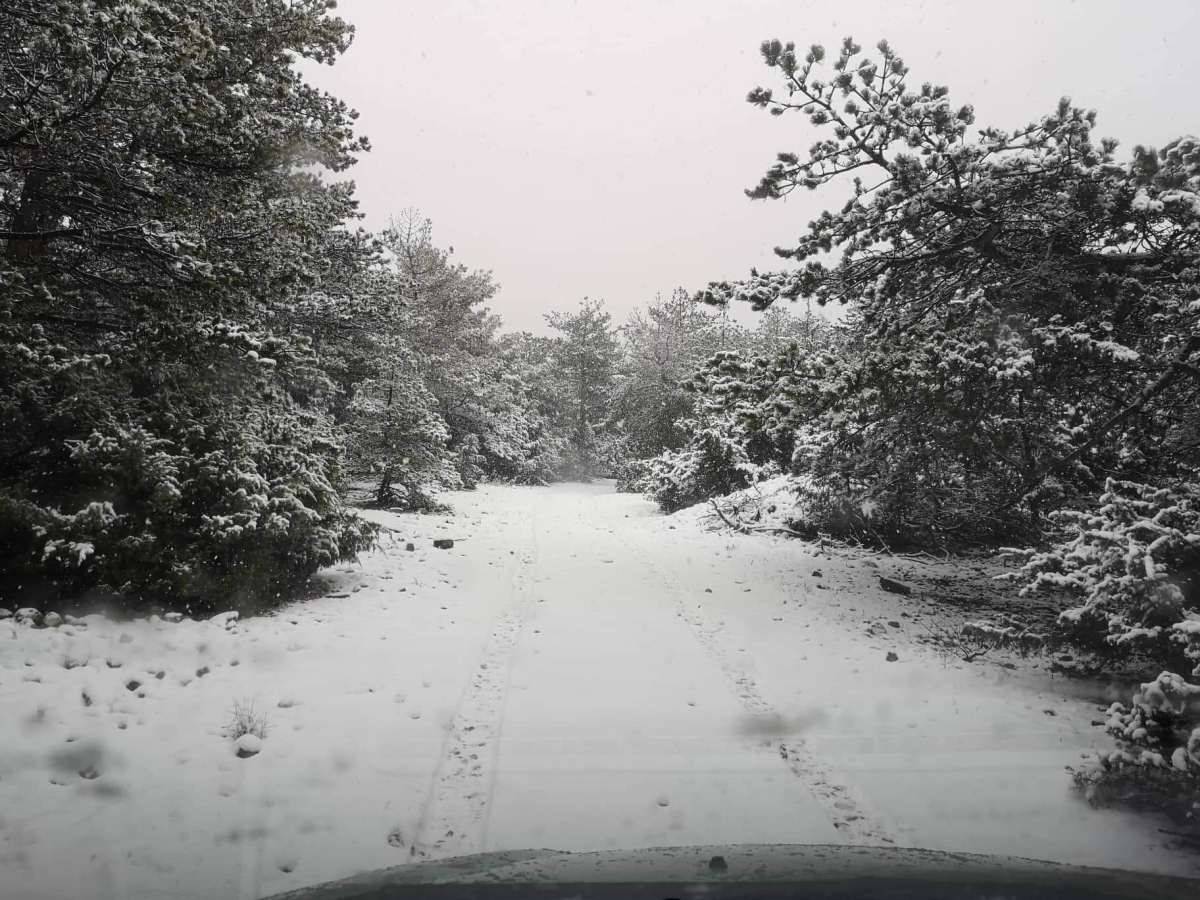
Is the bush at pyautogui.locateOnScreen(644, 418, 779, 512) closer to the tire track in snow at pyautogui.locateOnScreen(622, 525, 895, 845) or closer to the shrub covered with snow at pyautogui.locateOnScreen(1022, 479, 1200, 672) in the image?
the tire track in snow at pyautogui.locateOnScreen(622, 525, 895, 845)

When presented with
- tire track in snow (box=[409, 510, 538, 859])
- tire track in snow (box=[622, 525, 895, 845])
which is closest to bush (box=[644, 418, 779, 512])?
tire track in snow (box=[622, 525, 895, 845])

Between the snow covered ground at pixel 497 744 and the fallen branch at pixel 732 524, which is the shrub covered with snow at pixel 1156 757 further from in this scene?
the fallen branch at pixel 732 524

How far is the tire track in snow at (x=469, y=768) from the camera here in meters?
3.67

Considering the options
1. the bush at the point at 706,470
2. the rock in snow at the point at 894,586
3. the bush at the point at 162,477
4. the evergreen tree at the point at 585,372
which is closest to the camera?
the bush at the point at 162,477

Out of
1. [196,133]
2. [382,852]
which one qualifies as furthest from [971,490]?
[196,133]

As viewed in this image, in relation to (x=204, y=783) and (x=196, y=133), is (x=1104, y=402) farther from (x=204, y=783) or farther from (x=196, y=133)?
(x=196, y=133)

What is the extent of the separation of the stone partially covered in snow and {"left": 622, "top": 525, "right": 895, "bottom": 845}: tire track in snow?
3510 mm

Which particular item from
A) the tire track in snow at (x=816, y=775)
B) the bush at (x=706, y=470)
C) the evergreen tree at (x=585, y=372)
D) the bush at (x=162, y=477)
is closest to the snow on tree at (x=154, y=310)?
the bush at (x=162, y=477)

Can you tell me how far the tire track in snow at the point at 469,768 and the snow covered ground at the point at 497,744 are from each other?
0.07 feet

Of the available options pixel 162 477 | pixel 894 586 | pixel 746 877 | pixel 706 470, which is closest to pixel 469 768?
pixel 746 877

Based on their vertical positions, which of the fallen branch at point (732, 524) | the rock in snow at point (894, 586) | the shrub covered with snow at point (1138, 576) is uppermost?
the shrub covered with snow at point (1138, 576)

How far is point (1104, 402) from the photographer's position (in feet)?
25.4

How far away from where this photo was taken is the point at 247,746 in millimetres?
4449

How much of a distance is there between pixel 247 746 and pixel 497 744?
1630mm
